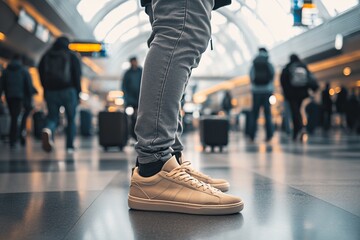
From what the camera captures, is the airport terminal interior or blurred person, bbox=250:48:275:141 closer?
the airport terminal interior

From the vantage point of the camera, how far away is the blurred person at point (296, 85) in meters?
8.91

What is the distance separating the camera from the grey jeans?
6.04 ft

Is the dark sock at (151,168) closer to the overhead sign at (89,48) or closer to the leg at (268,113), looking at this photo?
the leg at (268,113)

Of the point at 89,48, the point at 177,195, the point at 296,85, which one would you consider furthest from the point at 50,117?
the point at 89,48

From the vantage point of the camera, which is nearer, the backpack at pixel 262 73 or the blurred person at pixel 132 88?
the blurred person at pixel 132 88

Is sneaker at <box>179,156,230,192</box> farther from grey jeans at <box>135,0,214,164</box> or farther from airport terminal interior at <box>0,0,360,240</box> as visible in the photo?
grey jeans at <box>135,0,214,164</box>

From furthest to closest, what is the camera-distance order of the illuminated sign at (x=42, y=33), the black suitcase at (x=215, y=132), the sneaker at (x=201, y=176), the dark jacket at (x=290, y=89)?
1. the illuminated sign at (x=42, y=33)
2. the dark jacket at (x=290, y=89)
3. the black suitcase at (x=215, y=132)
4. the sneaker at (x=201, y=176)

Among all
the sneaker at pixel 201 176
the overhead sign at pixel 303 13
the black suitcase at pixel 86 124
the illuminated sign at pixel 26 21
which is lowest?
the sneaker at pixel 201 176

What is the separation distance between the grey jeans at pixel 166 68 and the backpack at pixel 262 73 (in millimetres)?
7150

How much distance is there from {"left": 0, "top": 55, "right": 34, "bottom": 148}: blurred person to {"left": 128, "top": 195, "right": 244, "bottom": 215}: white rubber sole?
6871 millimetres

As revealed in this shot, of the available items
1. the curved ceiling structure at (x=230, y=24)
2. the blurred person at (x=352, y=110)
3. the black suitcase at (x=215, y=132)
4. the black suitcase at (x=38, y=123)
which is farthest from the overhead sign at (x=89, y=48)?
the black suitcase at (x=215, y=132)

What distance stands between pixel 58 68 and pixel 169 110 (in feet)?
16.1

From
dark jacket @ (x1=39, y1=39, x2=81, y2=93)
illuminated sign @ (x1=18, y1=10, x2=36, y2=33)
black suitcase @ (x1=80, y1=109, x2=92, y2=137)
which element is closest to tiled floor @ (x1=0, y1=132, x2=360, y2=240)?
dark jacket @ (x1=39, y1=39, x2=81, y2=93)

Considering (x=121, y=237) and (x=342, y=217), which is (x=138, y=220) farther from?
(x=342, y=217)
